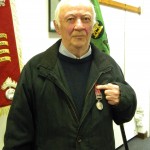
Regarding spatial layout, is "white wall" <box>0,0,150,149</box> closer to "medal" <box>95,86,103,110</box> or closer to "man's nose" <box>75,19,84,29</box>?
"man's nose" <box>75,19,84,29</box>

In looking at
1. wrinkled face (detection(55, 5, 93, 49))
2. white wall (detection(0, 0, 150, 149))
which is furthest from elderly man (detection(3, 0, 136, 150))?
white wall (detection(0, 0, 150, 149))

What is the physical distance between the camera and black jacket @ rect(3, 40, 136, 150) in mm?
1176

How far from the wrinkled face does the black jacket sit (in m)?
0.13

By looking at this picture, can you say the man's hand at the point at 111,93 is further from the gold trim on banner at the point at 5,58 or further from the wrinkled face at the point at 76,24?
the gold trim on banner at the point at 5,58

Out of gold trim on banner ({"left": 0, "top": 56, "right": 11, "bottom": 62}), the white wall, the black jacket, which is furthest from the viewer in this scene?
the white wall

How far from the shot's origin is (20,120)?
1.18 meters

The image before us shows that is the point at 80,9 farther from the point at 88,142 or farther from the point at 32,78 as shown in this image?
the point at 88,142

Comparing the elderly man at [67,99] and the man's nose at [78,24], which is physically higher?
the man's nose at [78,24]

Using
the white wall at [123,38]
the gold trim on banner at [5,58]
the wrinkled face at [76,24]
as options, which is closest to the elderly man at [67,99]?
the wrinkled face at [76,24]

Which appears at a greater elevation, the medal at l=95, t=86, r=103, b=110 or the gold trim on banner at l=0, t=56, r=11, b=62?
the gold trim on banner at l=0, t=56, r=11, b=62

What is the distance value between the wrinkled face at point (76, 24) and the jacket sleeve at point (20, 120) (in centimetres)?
27

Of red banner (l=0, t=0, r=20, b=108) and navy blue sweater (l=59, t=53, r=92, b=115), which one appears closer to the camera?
navy blue sweater (l=59, t=53, r=92, b=115)

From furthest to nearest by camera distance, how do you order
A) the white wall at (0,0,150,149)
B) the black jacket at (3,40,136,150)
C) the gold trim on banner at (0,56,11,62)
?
1. the white wall at (0,0,150,149)
2. the gold trim on banner at (0,56,11,62)
3. the black jacket at (3,40,136,150)

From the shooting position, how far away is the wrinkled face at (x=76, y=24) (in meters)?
1.20
